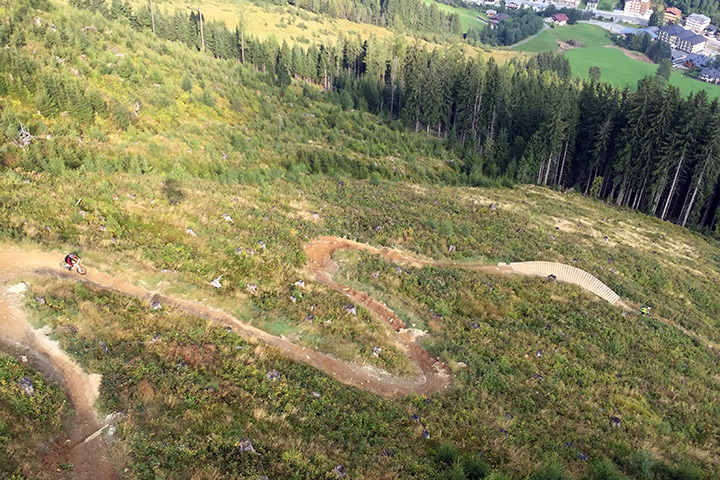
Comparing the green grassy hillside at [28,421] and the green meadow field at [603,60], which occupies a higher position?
the green meadow field at [603,60]

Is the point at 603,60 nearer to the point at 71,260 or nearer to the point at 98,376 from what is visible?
the point at 71,260

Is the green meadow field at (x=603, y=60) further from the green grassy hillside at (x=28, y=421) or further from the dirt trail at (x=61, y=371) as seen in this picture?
the green grassy hillside at (x=28, y=421)

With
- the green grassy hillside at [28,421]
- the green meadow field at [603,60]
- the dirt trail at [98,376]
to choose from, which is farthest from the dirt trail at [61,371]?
the green meadow field at [603,60]

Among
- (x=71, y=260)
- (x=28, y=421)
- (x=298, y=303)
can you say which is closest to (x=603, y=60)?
(x=298, y=303)

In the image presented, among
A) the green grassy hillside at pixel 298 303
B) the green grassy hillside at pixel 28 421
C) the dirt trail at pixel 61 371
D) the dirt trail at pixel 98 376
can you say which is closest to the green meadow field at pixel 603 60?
the green grassy hillside at pixel 298 303

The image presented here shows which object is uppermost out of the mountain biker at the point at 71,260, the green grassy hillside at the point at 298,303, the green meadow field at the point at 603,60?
the green meadow field at the point at 603,60

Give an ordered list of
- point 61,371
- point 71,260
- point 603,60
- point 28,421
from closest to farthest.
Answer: point 28,421 → point 61,371 → point 71,260 → point 603,60

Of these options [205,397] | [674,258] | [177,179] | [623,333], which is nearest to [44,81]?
[177,179]

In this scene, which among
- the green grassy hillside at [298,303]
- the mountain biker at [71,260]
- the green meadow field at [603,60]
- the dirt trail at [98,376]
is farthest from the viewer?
the green meadow field at [603,60]

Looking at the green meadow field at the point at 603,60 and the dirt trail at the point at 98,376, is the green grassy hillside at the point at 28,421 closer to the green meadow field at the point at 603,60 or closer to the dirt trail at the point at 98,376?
the dirt trail at the point at 98,376

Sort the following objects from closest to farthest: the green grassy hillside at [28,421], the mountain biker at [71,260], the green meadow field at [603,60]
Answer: the green grassy hillside at [28,421] → the mountain biker at [71,260] → the green meadow field at [603,60]

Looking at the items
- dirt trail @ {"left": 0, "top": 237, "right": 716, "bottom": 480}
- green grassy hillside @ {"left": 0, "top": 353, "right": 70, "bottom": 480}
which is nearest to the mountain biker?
dirt trail @ {"left": 0, "top": 237, "right": 716, "bottom": 480}

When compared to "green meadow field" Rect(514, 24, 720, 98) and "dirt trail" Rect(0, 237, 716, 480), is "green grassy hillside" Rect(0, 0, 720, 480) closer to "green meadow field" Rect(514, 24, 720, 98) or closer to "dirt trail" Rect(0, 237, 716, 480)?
"dirt trail" Rect(0, 237, 716, 480)

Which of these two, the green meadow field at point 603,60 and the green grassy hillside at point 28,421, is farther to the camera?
the green meadow field at point 603,60
